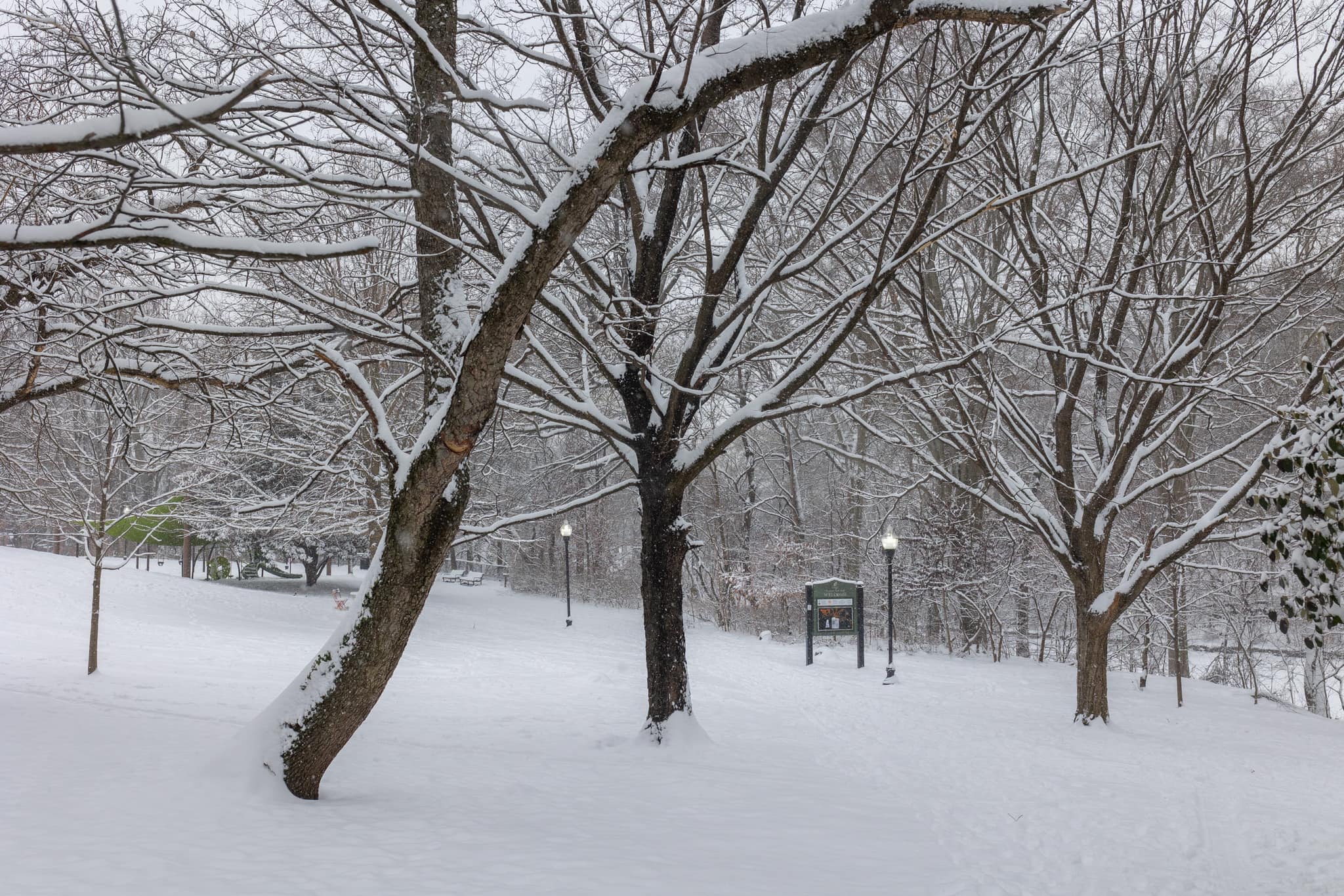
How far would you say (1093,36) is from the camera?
9320 millimetres

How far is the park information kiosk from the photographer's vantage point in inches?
641

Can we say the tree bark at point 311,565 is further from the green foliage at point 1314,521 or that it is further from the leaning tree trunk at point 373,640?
the green foliage at point 1314,521

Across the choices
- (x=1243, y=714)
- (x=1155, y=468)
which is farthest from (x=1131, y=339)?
(x=1243, y=714)

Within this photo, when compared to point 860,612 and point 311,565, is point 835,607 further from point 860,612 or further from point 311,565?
point 311,565

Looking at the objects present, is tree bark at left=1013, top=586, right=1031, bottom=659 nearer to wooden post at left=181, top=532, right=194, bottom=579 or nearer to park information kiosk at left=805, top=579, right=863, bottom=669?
park information kiosk at left=805, top=579, right=863, bottom=669

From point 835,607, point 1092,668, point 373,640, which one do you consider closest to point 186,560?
point 835,607

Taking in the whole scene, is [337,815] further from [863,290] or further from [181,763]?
[863,290]

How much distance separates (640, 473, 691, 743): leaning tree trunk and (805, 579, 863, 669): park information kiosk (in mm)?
8585

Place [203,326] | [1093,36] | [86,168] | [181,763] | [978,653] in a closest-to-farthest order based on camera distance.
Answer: [203,326] → [181,763] → [86,168] → [1093,36] → [978,653]

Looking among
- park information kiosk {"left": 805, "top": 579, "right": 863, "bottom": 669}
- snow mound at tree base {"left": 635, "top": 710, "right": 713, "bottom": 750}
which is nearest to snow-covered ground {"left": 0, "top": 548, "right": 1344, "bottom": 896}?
snow mound at tree base {"left": 635, "top": 710, "right": 713, "bottom": 750}

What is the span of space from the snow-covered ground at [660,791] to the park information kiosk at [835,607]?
2.54 meters

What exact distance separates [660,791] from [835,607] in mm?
10748

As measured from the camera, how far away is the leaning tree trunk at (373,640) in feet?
16.5

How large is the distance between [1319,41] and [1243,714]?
315 inches
